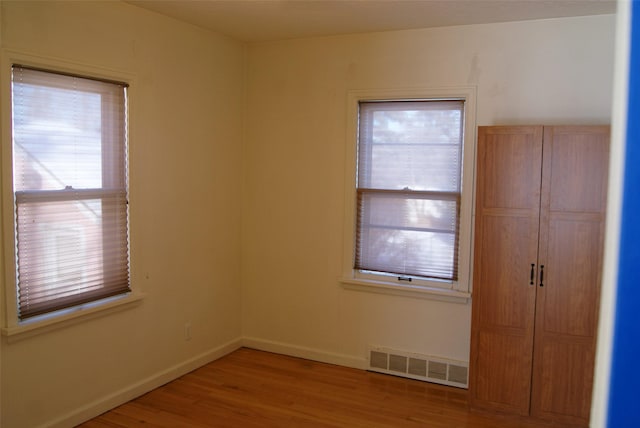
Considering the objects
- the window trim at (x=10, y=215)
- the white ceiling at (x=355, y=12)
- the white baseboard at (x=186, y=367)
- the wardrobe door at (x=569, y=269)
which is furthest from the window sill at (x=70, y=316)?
the wardrobe door at (x=569, y=269)

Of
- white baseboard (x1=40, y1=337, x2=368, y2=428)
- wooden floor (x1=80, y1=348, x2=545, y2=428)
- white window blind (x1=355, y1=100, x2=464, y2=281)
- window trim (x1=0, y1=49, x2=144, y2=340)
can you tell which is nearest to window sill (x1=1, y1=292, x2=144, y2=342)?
window trim (x1=0, y1=49, x2=144, y2=340)

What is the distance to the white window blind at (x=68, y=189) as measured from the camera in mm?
2887

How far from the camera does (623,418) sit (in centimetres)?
51

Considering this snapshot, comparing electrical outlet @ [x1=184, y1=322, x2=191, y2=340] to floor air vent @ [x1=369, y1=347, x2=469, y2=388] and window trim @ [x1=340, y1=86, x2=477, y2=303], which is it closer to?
window trim @ [x1=340, y1=86, x2=477, y2=303]

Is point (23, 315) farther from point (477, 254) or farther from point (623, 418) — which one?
point (623, 418)

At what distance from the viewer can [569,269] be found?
10.8 feet

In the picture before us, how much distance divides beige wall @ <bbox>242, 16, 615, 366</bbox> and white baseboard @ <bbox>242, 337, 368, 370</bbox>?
0.03 feet

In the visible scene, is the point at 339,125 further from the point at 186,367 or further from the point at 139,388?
the point at 139,388

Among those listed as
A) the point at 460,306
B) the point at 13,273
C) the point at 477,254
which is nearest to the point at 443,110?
the point at 477,254

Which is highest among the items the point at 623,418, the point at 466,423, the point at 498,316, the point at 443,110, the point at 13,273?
the point at 443,110

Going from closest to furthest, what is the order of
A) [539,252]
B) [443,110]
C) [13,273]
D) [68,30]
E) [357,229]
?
1. [13,273]
2. [68,30]
3. [539,252]
4. [443,110]
5. [357,229]

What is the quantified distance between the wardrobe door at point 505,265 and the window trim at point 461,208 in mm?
388

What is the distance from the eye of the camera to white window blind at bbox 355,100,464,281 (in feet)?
12.9

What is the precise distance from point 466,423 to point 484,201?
1482 millimetres
